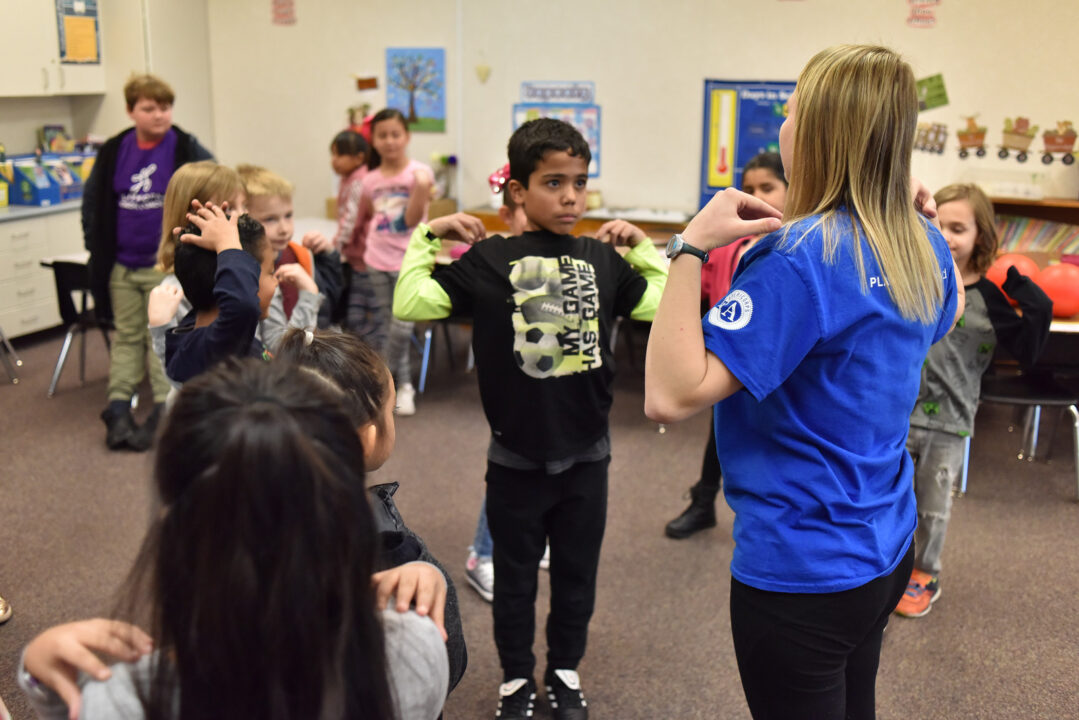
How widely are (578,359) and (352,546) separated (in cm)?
114

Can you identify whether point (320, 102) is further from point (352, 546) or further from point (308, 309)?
point (352, 546)

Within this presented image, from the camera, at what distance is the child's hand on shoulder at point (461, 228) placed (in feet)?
6.39

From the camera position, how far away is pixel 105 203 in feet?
12.5

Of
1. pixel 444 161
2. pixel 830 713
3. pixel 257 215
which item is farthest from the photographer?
pixel 444 161

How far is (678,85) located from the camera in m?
5.19

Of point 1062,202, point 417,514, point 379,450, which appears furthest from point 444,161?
point 379,450

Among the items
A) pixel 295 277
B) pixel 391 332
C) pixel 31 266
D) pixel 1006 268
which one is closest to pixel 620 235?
pixel 295 277

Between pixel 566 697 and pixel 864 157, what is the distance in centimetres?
144

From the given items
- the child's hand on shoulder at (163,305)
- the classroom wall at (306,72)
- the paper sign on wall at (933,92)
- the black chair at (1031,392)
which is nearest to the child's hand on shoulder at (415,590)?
the child's hand on shoulder at (163,305)

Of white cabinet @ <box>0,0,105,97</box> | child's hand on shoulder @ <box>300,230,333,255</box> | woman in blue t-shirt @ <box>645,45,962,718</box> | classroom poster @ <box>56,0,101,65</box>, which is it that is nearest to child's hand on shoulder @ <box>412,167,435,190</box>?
child's hand on shoulder @ <box>300,230,333,255</box>

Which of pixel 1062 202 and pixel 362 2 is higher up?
pixel 362 2

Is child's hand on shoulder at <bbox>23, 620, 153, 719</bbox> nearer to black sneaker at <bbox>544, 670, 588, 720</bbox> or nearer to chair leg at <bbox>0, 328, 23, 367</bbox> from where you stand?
black sneaker at <bbox>544, 670, 588, 720</bbox>

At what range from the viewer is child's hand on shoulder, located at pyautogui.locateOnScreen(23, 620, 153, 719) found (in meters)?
0.81

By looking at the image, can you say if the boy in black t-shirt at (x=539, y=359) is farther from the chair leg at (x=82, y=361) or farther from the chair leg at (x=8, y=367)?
the chair leg at (x=8, y=367)
